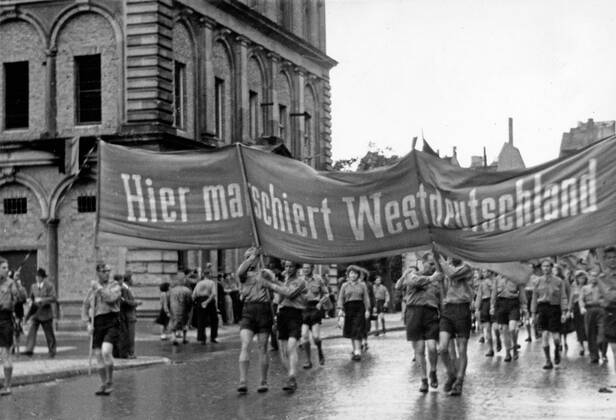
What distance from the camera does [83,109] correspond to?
119ft

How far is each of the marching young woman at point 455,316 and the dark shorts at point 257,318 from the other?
238 centimetres

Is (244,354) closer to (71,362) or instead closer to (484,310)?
(71,362)

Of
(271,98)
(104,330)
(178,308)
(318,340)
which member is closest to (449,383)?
(104,330)

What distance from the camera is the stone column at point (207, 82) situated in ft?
128

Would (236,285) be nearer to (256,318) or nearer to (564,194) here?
(256,318)

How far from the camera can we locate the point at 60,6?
36062 mm

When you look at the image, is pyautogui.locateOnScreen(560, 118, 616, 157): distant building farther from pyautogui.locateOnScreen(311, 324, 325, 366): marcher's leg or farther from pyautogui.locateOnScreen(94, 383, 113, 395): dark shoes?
pyautogui.locateOnScreen(94, 383, 113, 395): dark shoes

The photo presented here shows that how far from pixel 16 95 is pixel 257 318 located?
943 inches

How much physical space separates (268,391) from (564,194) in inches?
252

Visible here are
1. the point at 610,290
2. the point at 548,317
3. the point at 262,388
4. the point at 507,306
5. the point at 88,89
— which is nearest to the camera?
the point at 610,290

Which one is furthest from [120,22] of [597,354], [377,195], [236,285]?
[377,195]

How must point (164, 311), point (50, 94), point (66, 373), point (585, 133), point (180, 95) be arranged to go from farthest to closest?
point (585, 133) < point (180, 95) < point (50, 94) < point (164, 311) < point (66, 373)

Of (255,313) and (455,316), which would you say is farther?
(255,313)

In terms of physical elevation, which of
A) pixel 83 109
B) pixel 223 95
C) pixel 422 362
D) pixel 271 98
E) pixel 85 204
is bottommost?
pixel 422 362
